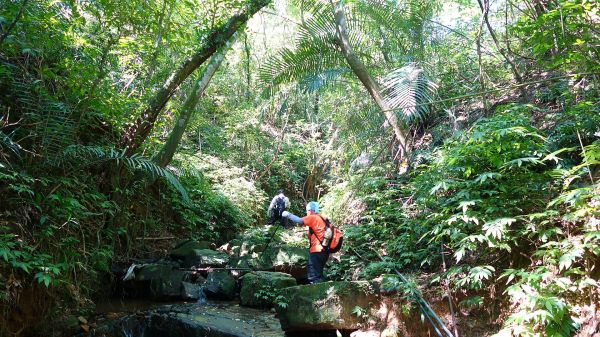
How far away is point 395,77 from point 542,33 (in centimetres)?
377

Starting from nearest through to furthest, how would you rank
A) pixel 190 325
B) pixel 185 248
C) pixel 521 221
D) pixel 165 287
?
pixel 521 221 < pixel 190 325 < pixel 165 287 < pixel 185 248

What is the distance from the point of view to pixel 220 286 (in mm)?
8344

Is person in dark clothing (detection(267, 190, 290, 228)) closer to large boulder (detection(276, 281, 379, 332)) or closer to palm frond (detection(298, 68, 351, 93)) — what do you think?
palm frond (detection(298, 68, 351, 93))

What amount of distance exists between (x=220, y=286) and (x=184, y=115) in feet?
11.8

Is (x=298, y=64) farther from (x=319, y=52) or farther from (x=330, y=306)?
(x=330, y=306)

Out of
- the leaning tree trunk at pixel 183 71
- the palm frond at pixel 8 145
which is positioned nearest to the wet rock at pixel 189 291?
the leaning tree trunk at pixel 183 71

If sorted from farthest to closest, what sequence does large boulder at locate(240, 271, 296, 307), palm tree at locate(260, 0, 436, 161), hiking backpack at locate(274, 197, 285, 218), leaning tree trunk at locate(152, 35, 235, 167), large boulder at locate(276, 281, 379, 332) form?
hiking backpack at locate(274, 197, 285, 218)
palm tree at locate(260, 0, 436, 161)
leaning tree trunk at locate(152, 35, 235, 167)
large boulder at locate(240, 271, 296, 307)
large boulder at locate(276, 281, 379, 332)

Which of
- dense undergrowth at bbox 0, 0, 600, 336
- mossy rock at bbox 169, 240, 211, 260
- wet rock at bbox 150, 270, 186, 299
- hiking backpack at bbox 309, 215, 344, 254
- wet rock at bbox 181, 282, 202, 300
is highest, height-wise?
dense undergrowth at bbox 0, 0, 600, 336

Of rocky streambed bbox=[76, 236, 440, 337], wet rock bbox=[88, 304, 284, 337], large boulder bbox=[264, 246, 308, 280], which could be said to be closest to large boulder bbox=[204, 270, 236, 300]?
rocky streambed bbox=[76, 236, 440, 337]

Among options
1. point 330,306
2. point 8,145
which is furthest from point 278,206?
point 8,145

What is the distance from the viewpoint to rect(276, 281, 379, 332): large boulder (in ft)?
18.5

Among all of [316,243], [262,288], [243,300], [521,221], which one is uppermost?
[521,221]

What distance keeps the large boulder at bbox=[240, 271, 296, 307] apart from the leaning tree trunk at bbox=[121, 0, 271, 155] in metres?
3.31

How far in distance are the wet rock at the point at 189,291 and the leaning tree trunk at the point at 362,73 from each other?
16.9 feet
